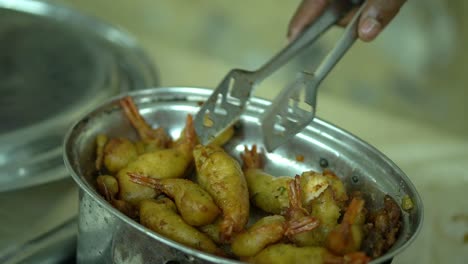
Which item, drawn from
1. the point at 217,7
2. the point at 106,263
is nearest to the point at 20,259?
the point at 106,263

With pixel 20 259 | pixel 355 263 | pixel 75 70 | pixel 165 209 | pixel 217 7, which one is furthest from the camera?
pixel 217 7

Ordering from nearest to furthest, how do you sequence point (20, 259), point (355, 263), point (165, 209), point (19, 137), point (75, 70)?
point (355, 263)
point (165, 209)
point (20, 259)
point (19, 137)
point (75, 70)

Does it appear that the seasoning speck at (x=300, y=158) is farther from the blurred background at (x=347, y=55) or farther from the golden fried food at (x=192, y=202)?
the blurred background at (x=347, y=55)

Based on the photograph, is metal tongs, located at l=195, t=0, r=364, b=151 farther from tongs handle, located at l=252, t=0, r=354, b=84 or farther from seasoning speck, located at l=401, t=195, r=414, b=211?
seasoning speck, located at l=401, t=195, r=414, b=211

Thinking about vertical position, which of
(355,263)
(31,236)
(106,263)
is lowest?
(31,236)

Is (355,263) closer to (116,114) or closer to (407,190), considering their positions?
(407,190)

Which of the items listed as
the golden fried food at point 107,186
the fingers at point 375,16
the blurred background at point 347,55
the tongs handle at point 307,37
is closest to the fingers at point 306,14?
the tongs handle at point 307,37
